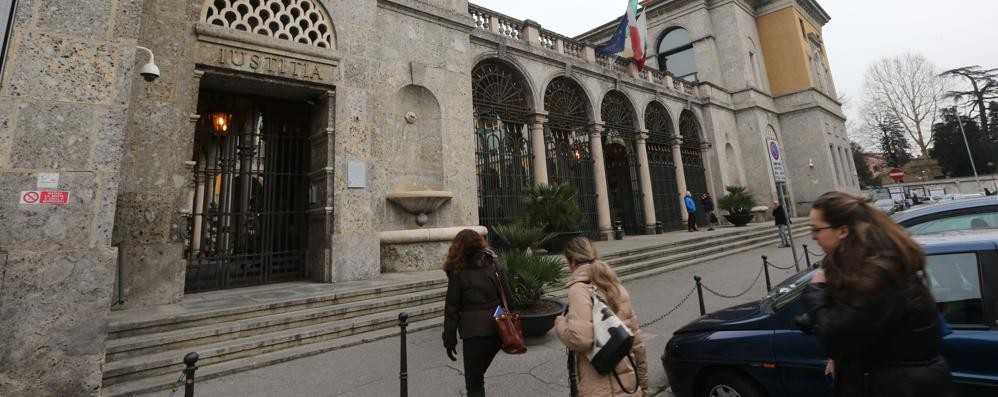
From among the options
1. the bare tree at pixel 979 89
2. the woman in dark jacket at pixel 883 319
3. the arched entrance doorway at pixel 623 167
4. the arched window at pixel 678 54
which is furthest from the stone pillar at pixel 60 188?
the bare tree at pixel 979 89

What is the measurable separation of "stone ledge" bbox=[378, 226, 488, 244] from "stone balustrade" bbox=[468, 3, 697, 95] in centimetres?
660

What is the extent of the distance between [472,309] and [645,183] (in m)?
16.1

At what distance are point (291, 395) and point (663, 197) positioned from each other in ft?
59.3

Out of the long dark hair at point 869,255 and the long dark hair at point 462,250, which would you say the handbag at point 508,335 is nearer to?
the long dark hair at point 462,250

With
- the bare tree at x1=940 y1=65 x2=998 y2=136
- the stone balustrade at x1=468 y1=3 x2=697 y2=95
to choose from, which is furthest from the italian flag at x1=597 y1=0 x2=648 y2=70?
the bare tree at x1=940 y1=65 x2=998 y2=136

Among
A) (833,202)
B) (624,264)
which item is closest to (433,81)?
(624,264)

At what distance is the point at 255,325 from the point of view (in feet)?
17.1

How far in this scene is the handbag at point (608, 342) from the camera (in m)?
2.21

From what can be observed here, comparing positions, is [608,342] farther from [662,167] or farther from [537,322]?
[662,167]

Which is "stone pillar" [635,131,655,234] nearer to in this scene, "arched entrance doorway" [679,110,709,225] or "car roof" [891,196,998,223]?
"arched entrance doorway" [679,110,709,225]

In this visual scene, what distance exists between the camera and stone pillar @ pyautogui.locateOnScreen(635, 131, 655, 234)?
57.4 ft

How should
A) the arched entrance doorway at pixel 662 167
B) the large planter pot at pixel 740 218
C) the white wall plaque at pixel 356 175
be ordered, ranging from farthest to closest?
the arched entrance doorway at pixel 662 167, the large planter pot at pixel 740 218, the white wall plaque at pixel 356 175

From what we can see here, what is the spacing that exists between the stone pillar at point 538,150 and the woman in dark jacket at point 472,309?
10750 mm

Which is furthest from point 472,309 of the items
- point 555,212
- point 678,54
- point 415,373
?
point 678,54
